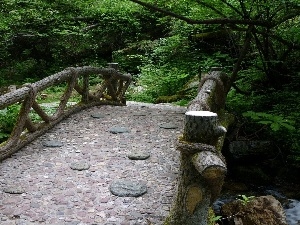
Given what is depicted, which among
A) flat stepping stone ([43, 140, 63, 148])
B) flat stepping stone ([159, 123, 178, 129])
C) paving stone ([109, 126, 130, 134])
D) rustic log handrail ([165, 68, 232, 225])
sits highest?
rustic log handrail ([165, 68, 232, 225])

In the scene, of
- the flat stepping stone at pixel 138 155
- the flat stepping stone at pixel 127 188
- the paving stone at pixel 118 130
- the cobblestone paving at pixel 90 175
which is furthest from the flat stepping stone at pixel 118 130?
the flat stepping stone at pixel 127 188

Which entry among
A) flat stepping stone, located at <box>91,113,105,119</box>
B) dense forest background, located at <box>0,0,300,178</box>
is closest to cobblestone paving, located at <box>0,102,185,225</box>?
flat stepping stone, located at <box>91,113,105,119</box>

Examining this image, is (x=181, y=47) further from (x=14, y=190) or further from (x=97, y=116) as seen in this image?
(x=14, y=190)

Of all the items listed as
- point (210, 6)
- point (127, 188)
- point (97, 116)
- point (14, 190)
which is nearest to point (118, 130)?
point (97, 116)

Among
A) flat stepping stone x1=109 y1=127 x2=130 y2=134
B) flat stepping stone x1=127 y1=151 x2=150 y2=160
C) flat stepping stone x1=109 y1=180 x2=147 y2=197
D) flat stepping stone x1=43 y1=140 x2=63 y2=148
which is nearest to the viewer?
flat stepping stone x1=109 y1=180 x2=147 y2=197

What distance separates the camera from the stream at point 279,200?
6.58m

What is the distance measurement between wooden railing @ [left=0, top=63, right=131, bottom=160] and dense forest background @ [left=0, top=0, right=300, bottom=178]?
2.08 m

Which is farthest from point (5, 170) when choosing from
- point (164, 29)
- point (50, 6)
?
point (164, 29)

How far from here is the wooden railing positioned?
5754mm

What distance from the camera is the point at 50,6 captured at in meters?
13.8

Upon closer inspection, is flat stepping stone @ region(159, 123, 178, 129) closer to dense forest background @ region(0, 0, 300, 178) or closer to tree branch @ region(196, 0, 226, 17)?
dense forest background @ region(0, 0, 300, 178)

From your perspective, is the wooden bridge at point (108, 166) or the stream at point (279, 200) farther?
the stream at point (279, 200)

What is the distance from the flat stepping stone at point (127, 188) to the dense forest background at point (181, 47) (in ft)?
7.98

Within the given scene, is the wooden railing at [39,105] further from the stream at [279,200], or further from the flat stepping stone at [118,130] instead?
the stream at [279,200]
